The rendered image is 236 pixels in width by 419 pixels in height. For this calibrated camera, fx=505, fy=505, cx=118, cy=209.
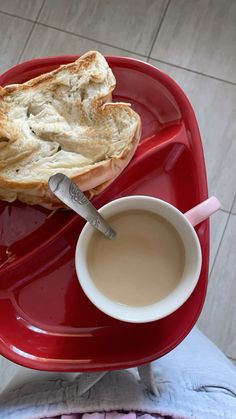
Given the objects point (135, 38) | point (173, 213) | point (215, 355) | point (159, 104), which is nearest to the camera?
point (173, 213)

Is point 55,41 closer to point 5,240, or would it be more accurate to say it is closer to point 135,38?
point 135,38

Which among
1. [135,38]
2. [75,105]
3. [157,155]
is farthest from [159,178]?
[135,38]

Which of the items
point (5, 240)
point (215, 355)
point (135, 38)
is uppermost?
point (135, 38)

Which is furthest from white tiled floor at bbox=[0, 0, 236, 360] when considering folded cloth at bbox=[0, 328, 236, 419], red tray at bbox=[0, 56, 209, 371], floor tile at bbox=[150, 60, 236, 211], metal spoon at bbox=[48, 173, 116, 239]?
metal spoon at bbox=[48, 173, 116, 239]

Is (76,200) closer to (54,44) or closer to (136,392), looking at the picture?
(136,392)

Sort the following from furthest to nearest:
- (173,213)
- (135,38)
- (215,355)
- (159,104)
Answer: (135,38), (215,355), (159,104), (173,213)

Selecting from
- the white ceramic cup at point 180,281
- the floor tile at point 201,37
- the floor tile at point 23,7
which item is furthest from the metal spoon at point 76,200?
the floor tile at point 23,7

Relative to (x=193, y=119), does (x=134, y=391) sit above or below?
below
